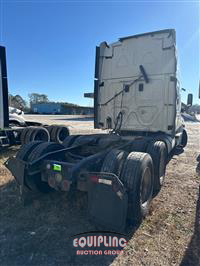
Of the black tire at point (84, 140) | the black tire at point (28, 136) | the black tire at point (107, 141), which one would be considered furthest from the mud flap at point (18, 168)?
→ the black tire at point (28, 136)

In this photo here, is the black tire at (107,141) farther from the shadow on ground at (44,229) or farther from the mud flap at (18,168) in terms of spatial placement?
the mud flap at (18,168)

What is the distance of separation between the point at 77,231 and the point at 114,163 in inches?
44.1

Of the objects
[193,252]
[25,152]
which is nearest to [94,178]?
[193,252]

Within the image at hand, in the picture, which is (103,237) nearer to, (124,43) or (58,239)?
(58,239)

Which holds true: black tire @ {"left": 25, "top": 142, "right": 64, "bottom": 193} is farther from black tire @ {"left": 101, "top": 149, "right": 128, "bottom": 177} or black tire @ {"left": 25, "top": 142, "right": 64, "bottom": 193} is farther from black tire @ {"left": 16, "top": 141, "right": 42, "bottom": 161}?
black tire @ {"left": 101, "top": 149, "right": 128, "bottom": 177}

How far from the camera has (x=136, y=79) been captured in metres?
5.34

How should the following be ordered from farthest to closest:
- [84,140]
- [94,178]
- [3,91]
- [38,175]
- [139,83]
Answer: [3,91] → [139,83] → [84,140] → [38,175] → [94,178]

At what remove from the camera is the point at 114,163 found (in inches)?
119

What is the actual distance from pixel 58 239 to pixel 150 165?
1.81 metres

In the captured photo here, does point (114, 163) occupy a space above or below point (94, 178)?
above

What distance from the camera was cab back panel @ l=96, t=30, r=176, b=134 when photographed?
5.03 m

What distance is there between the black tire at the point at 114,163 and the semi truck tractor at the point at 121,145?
2cm

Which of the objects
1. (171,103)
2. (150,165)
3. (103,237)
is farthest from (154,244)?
(171,103)

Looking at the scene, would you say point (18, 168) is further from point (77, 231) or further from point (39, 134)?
point (39, 134)
